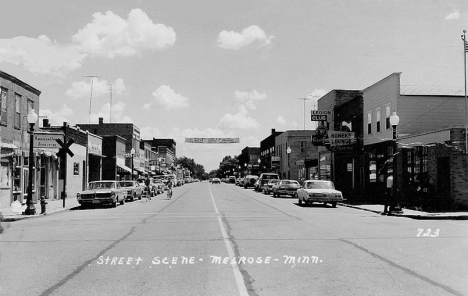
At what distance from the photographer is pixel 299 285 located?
777cm

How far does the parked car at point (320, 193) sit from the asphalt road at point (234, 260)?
34.9 feet

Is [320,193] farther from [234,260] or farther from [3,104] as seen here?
[234,260]

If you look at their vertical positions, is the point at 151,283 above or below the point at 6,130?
below

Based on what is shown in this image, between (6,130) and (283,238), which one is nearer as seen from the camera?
(283,238)

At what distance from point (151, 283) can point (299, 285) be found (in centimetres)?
235

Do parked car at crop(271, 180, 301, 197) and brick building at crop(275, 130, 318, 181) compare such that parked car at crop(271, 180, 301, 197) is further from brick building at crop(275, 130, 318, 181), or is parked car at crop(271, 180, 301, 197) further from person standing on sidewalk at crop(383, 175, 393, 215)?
brick building at crop(275, 130, 318, 181)

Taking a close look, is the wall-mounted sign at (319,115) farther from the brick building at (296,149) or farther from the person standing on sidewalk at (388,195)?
the brick building at (296,149)

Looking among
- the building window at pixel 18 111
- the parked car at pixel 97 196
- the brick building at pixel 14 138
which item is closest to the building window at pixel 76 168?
the brick building at pixel 14 138

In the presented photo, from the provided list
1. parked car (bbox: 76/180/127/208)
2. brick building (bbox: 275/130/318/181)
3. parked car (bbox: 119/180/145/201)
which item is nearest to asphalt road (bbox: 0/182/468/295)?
parked car (bbox: 76/180/127/208)

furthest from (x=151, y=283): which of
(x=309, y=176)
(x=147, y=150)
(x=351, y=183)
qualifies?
(x=147, y=150)

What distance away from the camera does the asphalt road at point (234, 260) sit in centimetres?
767

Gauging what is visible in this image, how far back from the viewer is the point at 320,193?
27.3m

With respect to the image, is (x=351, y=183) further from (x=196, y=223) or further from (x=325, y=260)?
(x=325, y=260)

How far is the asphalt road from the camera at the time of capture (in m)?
7.67
